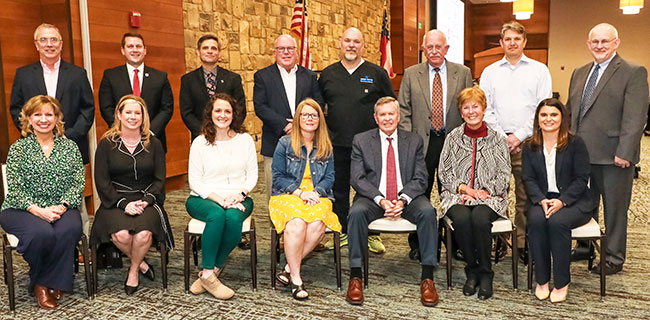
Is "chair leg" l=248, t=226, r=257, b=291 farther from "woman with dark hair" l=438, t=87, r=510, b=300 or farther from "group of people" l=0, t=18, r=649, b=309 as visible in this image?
"woman with dark hair" l=438, t=87, r=510, b=300

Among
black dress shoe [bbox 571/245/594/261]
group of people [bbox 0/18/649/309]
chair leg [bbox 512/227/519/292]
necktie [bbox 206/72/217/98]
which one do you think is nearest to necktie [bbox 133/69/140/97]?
group of people [bbox 0/18/649/309]

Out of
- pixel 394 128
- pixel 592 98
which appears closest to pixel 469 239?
pixel 394 128

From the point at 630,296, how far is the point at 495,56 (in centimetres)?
1024

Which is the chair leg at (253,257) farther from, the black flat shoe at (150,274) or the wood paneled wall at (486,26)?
the wood paneled wall at (486,26)

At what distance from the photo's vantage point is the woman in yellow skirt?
10.8ft

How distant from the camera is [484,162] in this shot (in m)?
3.44

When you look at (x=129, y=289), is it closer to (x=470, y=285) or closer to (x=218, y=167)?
(x=218, y=167)

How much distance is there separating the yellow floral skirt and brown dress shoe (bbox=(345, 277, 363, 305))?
33cm

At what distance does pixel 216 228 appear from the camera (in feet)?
10.6

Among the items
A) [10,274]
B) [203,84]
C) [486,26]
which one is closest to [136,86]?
[203,84]

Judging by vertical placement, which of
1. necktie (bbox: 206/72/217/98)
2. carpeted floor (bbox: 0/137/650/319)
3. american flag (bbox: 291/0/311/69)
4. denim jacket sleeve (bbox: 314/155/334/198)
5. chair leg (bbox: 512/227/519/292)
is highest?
american flag (bbox: 291/0/311/69)

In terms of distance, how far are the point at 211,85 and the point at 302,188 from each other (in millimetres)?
1178

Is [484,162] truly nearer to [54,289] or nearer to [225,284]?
[225,284]

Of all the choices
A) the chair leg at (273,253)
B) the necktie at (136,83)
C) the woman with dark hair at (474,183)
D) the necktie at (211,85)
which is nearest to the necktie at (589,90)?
the woman with dark hair at (474,183)
